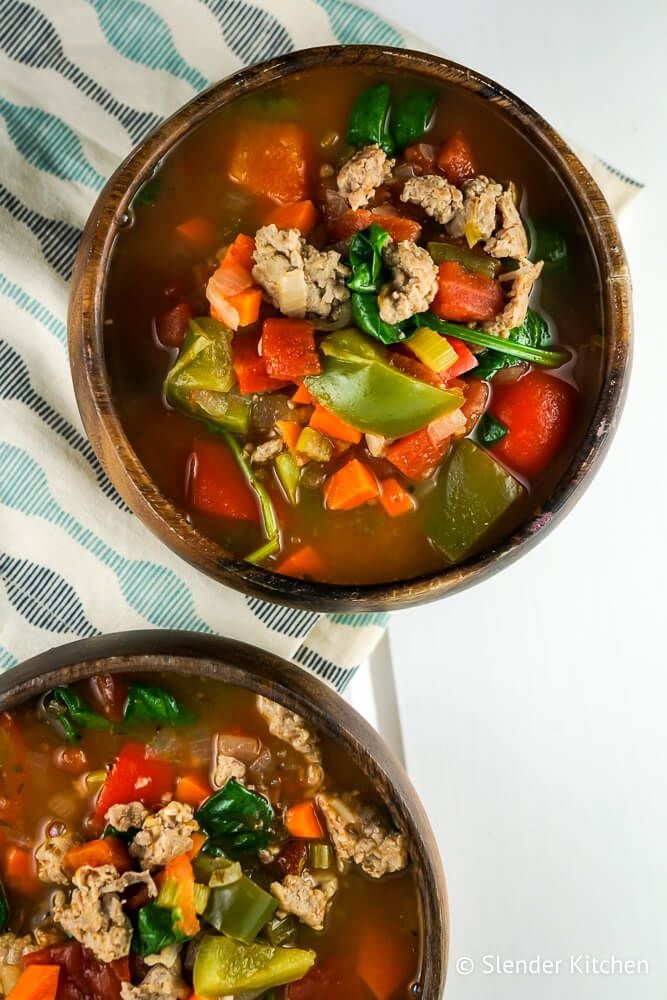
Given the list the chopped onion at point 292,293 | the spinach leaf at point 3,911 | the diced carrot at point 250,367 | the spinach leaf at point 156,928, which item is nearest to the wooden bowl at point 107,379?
the diced carrot at point 250,367

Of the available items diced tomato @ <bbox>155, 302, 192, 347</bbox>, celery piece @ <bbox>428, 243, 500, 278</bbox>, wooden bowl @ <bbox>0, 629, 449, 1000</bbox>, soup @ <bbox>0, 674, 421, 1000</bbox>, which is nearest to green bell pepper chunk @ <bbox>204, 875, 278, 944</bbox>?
soup @ <bbox>0, 674, 421, 1000</bbox>

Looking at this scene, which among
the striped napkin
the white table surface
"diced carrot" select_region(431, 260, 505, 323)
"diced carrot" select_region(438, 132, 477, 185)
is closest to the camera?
"diced carrot" select_region(431, 260, 505, 323)

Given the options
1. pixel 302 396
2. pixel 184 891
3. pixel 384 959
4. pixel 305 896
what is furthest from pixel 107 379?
pixel 384 959

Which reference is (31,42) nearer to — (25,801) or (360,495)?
(360,495)

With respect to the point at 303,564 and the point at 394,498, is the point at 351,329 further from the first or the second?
the point at 303,564

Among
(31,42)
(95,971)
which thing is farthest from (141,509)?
(31,42)

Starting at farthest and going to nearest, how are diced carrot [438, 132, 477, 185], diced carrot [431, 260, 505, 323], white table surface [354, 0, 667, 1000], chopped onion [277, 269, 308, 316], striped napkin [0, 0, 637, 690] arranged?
white table surface [354, 0, 667, 1000]
striped napkin [0, 0, 637, 690]
diced carrot [438, 132, 477, 185]
diced carrot [431, 260, 505, 323]
chopped onion [277, 269, 308, 316]

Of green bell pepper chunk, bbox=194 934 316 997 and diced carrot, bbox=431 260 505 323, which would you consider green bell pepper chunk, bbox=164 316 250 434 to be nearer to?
diced carrot, bbox=431 260 505 323
